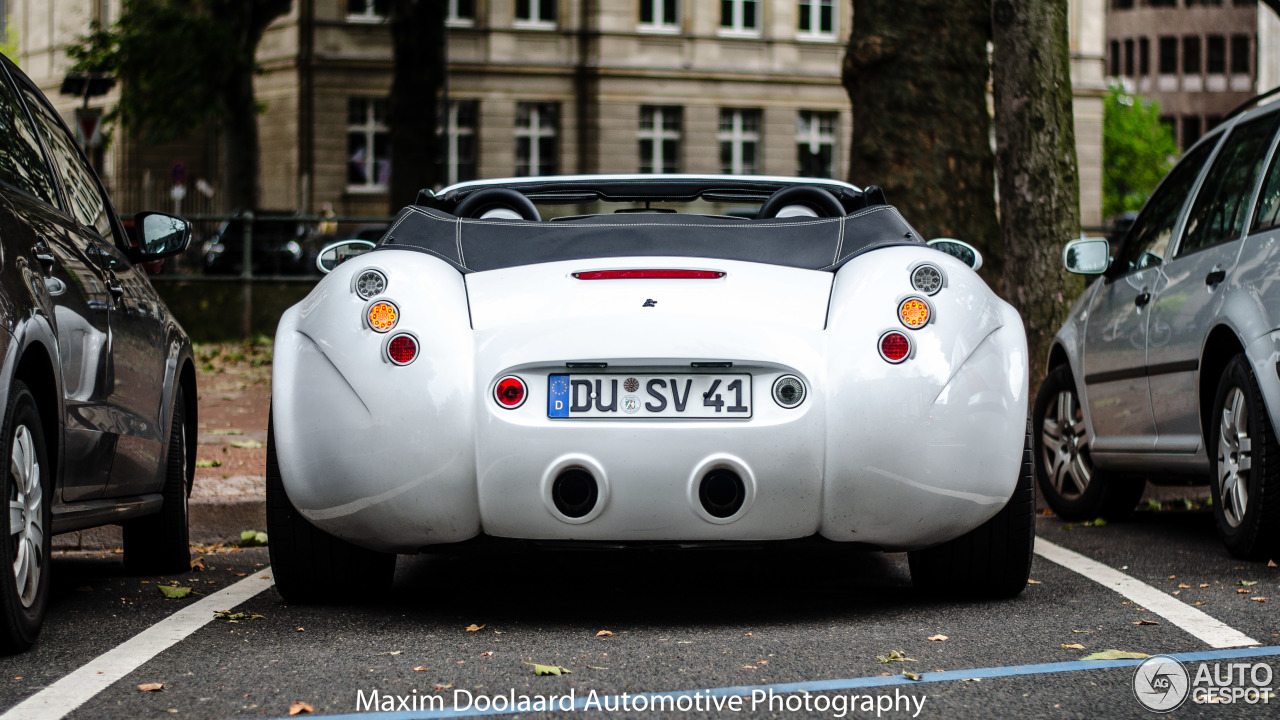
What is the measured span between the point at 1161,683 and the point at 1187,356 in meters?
2.72

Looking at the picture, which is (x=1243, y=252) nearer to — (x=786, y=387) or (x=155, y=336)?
(x=786, y=387)

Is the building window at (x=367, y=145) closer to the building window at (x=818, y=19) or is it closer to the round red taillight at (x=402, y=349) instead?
the building window at (x=818, y=19)

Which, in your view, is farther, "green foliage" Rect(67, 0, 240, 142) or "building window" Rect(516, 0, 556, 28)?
"building window" Rect(516, 0, 556, 28)

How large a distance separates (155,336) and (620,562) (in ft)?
5.78

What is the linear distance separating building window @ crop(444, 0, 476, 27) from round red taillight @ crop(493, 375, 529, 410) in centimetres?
4228

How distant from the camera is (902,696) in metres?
3.47

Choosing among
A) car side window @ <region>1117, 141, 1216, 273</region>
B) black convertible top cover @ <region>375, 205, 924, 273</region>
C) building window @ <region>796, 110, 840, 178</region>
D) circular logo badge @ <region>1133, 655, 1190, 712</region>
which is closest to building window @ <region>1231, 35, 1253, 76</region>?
building window @ <region>796, 110, 840, 178</region>

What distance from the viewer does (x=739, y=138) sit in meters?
46.8

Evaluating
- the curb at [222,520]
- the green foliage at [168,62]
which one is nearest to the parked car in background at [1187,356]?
the curb at [222,520]

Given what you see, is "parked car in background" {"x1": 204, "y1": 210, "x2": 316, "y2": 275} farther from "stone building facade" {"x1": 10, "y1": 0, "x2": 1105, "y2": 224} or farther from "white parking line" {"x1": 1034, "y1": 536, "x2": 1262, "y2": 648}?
"stone building facade" {"x1": 10, "y1": 0, "x2": 1105, "y2": 224}

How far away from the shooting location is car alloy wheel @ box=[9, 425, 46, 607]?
398 cm

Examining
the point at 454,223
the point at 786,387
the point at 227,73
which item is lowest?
the point at 786,387

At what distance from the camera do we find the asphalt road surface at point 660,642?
3.44m

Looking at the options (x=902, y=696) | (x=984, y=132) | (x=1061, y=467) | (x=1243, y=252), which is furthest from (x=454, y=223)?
(x=984, y=132)
